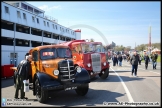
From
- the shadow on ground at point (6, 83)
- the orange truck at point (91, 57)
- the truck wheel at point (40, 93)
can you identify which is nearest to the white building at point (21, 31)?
the shadow on ground at point (6, 83)

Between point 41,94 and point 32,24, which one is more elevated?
point 32,24

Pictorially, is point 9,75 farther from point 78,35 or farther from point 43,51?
point 78,35

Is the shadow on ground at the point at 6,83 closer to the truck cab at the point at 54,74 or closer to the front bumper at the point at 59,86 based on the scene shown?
the truck cab at the point at 54,74

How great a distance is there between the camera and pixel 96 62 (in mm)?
12062

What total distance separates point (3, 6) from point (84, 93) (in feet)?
87.2

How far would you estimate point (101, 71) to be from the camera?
12.7m

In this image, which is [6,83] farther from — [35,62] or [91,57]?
[91,57]

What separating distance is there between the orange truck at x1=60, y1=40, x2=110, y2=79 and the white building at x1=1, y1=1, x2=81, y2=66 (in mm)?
20085

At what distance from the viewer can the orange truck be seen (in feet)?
39.0

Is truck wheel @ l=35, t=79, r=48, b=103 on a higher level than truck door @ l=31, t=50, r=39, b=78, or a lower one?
lower

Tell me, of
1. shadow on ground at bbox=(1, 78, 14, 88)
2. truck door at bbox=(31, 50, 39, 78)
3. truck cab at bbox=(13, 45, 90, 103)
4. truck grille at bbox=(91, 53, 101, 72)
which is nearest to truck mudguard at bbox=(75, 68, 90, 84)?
truck cab at bbox=(13, 45, 90, 103)

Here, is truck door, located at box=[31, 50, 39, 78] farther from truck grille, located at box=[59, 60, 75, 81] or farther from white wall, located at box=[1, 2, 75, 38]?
white wall, located at box=[1, 2, 75, 38]

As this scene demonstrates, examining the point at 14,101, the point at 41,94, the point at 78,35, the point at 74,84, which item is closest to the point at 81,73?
the point at 74,84

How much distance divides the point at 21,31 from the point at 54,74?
3326cm
